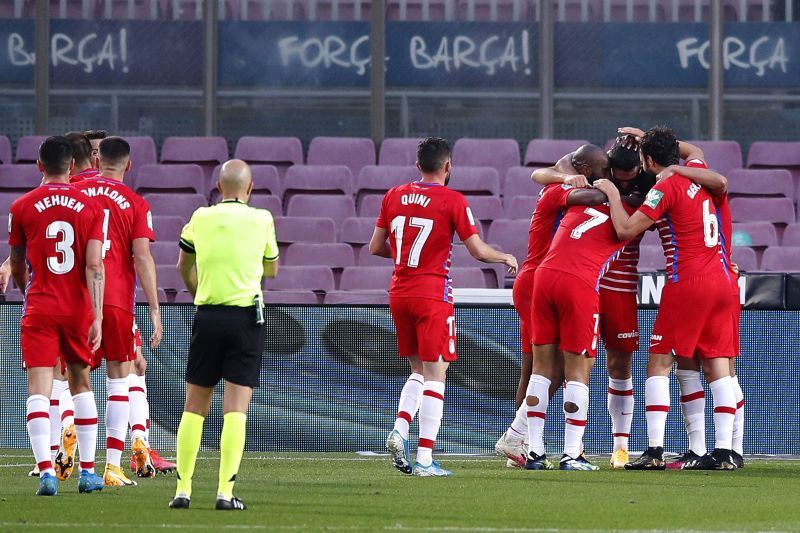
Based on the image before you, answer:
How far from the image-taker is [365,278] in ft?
45.3

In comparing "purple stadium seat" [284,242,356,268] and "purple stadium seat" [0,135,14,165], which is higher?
"purple stadium seat" [0,135,14,165]

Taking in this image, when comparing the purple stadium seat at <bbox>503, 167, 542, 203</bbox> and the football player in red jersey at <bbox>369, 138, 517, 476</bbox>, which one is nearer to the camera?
the football player in red jersey at <bbox>369, 138, 517, 476</bbox>

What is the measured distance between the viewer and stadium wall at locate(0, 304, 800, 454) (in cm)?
1113

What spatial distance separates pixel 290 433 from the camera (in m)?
11.2

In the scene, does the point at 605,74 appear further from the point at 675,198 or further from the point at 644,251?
the point at 675,198

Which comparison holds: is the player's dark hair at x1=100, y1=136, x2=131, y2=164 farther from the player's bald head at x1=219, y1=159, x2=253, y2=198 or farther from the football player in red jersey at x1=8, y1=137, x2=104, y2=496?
the player's bald head at x1=219, y1=159, x2=253, y2=198

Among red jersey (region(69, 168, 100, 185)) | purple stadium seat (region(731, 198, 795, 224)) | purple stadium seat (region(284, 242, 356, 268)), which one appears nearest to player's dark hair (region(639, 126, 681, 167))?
red jersey (region(69, 168, 100, 185))

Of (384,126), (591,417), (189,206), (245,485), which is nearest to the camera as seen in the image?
(245,485)

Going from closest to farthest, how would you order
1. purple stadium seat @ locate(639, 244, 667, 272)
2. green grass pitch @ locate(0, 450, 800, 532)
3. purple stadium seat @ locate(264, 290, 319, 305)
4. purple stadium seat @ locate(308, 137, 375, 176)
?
1. green grass pitch @ locate(0, 450, 800, 532)
2. purple stadium seat @ locate(264, 290, 319, 305)
3. purple stadium seat @ locate(639, 244, 667, 272)
4. purple stadium seat @ locate(308, 137, 375, 176)

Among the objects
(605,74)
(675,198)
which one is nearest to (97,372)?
(675,198)

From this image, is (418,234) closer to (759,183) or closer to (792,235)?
(792,235)

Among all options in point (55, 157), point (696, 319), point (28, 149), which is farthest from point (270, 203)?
point (55, 157)

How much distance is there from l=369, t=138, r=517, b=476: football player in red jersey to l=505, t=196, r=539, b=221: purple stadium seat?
5801mm

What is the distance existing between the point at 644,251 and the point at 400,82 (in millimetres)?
4805
